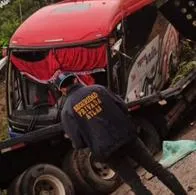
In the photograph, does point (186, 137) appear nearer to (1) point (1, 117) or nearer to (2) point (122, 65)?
(2) point (122, 65)

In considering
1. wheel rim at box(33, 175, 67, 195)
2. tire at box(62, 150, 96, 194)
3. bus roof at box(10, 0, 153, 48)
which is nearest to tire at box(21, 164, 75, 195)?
wheel rim at box(33, 175, 67, 195)

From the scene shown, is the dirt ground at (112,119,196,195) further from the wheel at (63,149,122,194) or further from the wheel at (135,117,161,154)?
the wheel at (135,117,161,154)

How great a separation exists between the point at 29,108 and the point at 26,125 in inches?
12.3

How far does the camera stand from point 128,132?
6.63 m

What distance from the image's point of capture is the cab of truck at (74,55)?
9836mm

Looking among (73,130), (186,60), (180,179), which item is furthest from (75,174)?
(186,60)

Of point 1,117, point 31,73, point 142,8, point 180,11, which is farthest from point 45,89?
point 1,117

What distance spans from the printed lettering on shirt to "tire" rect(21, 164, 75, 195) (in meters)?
2.62

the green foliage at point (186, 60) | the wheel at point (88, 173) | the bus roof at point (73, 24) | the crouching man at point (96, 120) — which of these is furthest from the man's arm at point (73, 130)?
the green foliage at point (186, 60)

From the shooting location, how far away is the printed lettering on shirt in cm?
654

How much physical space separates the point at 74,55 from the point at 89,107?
11.2 feet

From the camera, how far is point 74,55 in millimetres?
9836

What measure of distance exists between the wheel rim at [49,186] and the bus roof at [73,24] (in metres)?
2.23

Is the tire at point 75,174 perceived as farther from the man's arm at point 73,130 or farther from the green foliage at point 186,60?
the green foliage at point 186,60
